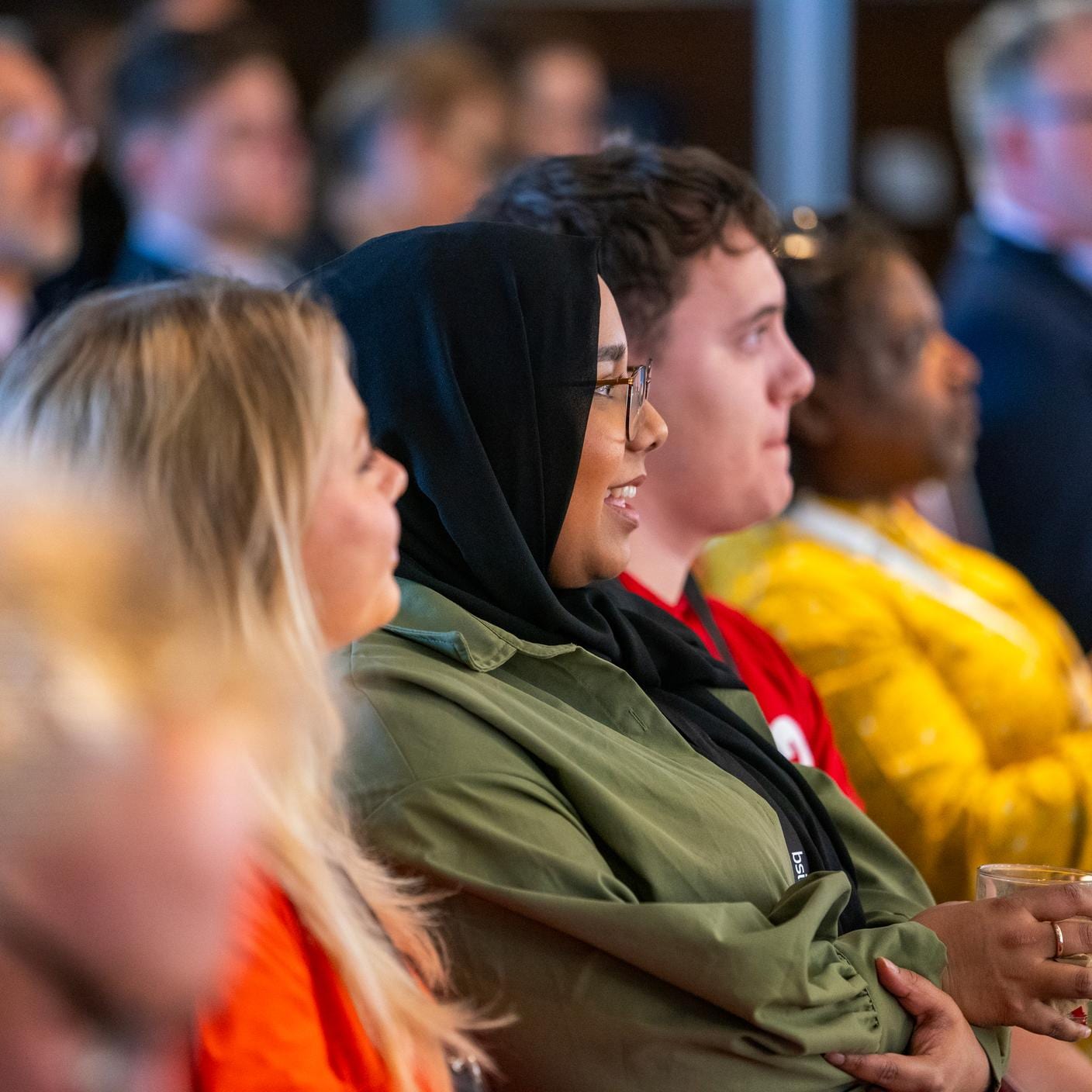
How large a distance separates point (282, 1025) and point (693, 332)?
969mm

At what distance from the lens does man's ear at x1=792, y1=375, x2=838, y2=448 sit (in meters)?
2.17

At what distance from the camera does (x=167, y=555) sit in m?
0.50

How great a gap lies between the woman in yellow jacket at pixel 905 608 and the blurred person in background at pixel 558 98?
7.83 feet

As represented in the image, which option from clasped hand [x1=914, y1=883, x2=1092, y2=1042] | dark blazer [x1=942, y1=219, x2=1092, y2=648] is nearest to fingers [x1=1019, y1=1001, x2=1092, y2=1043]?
clasped hand [x1=914, y1=883, x2=1092, y2=1042]

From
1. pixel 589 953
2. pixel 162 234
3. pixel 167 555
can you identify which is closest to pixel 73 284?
pixel 162 234

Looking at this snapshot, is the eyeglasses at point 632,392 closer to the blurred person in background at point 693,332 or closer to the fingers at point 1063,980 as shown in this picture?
the blurred person in background at point 693,332

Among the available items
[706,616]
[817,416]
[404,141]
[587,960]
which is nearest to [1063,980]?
[587,960]

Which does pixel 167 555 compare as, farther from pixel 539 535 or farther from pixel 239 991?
pixel 539 535

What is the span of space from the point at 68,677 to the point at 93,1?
467 cm

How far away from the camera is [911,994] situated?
4.20ft

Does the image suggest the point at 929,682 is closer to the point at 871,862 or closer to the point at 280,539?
the point at 871,862

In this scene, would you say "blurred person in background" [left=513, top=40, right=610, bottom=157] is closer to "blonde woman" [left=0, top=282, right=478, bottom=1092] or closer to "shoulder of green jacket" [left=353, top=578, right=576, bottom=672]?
"shoulder of green jacket" [left=353, top=578, right=576, bottom=672]

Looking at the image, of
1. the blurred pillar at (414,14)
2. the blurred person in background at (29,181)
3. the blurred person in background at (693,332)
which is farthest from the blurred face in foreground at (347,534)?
the blurred pillar at (414,14)

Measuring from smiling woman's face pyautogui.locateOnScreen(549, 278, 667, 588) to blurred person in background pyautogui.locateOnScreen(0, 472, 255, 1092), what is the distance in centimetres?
Answer: 89
